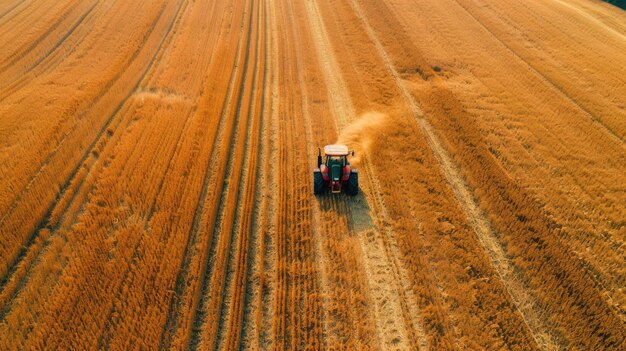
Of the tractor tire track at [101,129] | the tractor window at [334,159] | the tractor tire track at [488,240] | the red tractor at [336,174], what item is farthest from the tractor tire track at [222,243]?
the tractor tire track at [488,240]

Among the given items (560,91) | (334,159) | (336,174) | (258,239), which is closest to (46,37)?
(258,239)

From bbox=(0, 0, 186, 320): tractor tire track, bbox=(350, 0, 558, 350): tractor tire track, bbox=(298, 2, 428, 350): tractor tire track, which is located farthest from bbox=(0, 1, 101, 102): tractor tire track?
bbox=(350, 0, 558, 350): tractor tire track

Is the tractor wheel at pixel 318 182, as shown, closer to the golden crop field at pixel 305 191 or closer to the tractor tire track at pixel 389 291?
the golden crop field at pixel 305 191

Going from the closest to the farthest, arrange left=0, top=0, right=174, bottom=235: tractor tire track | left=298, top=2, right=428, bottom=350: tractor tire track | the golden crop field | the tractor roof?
left=298, top=2, right=428, bottom=350: tractor tire track → the golden crop field → the tractor roof → left=0, top=0, right=174, bottom=235: tractor tire track

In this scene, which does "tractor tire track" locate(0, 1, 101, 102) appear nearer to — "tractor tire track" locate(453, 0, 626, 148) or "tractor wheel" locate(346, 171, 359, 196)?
Result: "tractor wheel" locate(346, 171, 359, 196)

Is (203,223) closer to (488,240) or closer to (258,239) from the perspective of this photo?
(258,239)

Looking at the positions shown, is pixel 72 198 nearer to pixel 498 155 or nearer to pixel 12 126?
pixel 12 126
